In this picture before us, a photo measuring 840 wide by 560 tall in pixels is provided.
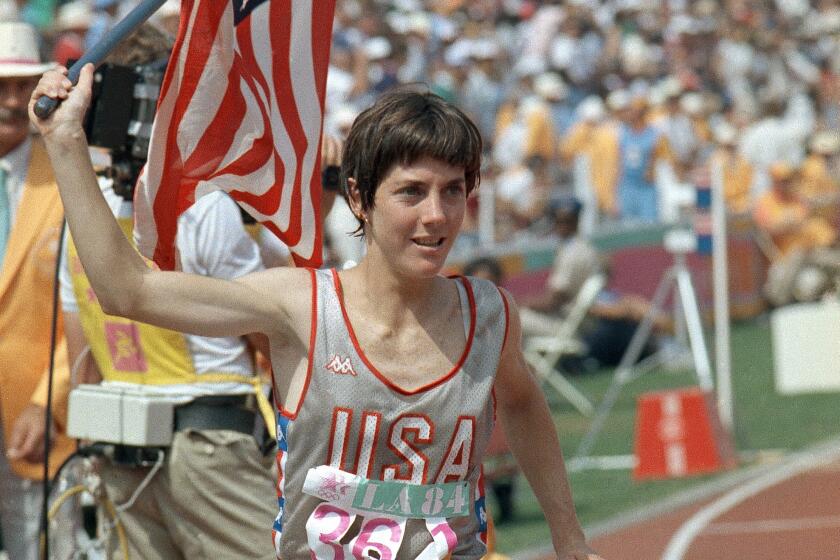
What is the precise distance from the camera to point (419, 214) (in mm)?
3699

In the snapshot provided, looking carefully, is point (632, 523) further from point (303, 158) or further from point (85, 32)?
point (85, 32)

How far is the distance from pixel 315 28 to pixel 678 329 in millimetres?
11066

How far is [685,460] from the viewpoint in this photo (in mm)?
11961

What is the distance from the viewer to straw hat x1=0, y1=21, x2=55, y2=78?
6.07 m

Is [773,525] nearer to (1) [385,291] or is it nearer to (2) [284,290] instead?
(1) [385,291]

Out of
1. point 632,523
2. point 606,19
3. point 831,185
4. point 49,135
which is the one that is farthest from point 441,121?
point 606,19

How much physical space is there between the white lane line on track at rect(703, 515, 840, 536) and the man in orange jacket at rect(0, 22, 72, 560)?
5009 millimetres

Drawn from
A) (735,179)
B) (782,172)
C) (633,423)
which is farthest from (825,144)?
(633,423)

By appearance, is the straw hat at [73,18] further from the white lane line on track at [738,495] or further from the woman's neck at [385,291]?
the woman's neck at [385,291]

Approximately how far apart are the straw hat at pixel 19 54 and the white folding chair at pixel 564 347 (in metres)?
8.32

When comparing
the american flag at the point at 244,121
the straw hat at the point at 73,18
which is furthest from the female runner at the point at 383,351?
the straw hat at the point at 73,18

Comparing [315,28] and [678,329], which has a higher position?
[315,28]

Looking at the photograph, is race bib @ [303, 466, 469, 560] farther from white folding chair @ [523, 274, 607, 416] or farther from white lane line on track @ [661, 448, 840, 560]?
white folding chair @ [523, 274, 607, 416]

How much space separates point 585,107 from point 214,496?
15.2 m
